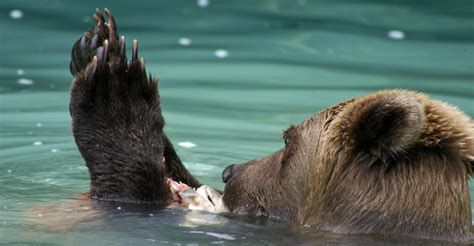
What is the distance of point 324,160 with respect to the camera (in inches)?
275

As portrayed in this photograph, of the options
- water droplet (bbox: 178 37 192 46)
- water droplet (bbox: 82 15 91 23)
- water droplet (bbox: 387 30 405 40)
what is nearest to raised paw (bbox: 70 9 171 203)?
water droplet (bbox: 178 37 192 46)

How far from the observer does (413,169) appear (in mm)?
6699

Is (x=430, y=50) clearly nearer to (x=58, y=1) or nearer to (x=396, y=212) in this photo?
(x=58, y=1)

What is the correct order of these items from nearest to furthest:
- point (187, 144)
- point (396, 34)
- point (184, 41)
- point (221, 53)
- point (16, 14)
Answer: point (187, 144)
point (221, 53)
point (184, 41)
point (396, 34)
point (16, 14)

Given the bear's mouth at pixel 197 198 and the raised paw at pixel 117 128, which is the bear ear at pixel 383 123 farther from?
the raised paw at pixel 117 128

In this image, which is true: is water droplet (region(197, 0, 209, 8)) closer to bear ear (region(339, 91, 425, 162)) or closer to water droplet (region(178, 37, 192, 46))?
water droplet (region(178, 37, 192, 46))

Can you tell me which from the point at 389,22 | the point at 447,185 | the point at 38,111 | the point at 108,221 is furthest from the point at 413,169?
the point at 389,22

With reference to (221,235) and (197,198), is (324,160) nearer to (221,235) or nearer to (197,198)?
(221,235)

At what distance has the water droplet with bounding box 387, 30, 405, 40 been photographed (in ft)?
47.8

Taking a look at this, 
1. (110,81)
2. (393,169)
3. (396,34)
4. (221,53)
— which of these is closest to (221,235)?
(393,169)

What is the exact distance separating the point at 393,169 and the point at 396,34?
815 centimetres

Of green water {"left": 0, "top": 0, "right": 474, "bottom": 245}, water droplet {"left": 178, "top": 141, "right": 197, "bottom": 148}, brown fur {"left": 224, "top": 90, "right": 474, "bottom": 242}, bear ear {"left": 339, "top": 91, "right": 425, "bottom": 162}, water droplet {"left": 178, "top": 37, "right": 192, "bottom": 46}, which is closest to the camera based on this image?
bear ear {"left": 339, "top": 91, "right": 425, "bottom": 162}

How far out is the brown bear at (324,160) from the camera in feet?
21.8

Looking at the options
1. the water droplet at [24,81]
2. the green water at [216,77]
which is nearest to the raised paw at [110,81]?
the green water at [216,77]
